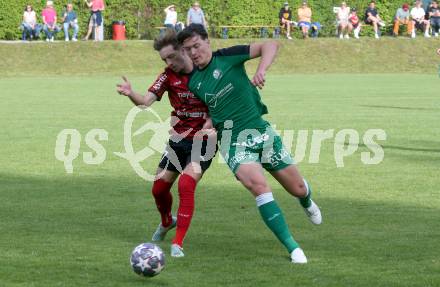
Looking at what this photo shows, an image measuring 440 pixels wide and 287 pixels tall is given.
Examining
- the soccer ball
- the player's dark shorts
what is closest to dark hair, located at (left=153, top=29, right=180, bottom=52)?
the player's dark shorts

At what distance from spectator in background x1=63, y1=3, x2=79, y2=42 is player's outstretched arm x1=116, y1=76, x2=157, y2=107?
3915 centimetres

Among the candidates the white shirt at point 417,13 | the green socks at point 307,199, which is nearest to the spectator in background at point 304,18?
the white shirt at point 417,13

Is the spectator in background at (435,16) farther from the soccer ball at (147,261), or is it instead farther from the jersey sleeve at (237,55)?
the soccer ball at (147,261)

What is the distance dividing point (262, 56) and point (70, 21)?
4080 cm

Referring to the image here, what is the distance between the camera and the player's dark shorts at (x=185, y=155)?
9742 millimetres

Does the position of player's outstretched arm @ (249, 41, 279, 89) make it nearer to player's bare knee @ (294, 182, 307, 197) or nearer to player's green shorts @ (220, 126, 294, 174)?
player's green shorts @ (220, 126, 294, 174)

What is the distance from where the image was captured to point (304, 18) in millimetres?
51344

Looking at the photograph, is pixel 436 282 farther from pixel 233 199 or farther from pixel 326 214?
pixel 233 199

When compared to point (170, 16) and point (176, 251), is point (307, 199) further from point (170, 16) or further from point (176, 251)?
point (170, 16)

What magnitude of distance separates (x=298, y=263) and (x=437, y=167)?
763 centimetres

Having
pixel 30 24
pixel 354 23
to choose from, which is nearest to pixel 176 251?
pixel 30 24

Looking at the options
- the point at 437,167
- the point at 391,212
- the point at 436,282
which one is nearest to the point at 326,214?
the point at 391,212

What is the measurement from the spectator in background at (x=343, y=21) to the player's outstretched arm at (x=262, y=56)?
42475mm

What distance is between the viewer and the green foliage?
5125cm
